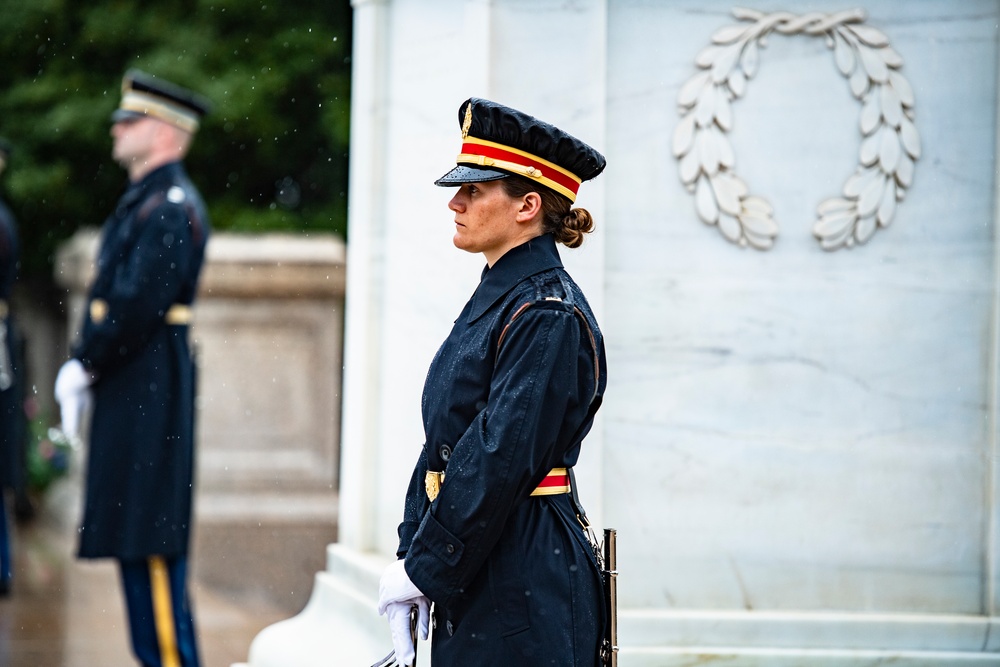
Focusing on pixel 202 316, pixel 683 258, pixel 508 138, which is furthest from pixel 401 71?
pixel 202 316

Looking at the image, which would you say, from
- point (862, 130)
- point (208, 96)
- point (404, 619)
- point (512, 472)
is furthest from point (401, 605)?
point (208, 96)

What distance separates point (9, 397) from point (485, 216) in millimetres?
5730

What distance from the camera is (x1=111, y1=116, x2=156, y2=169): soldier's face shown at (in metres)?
6.32

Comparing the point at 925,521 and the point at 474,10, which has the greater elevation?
the point at 474,10

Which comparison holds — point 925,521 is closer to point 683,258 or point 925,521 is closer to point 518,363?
point 683,258

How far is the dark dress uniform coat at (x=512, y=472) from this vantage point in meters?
2.78

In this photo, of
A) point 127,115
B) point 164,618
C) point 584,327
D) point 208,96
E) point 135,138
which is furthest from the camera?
point 208,96

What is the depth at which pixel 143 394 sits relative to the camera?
588 cm

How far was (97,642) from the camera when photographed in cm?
644

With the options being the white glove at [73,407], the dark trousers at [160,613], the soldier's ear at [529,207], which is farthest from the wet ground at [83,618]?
the soldier's ear at [529,207]

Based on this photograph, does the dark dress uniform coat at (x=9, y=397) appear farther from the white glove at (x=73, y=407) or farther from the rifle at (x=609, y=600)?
the rifle at (x=609, y=600)

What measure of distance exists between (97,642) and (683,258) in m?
3.68

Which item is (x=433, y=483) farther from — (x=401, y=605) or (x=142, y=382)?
(x=142, y=382)

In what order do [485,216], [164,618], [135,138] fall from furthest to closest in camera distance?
1. [135,138]
2. [164,618]
3. [485,216]
